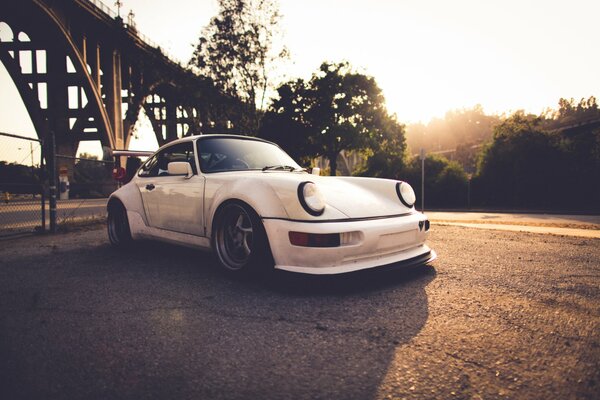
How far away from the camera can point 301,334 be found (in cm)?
193

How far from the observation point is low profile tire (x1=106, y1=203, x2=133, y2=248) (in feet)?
15.0

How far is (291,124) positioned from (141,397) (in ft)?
91.2

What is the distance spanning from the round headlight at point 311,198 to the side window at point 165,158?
1.70 metres

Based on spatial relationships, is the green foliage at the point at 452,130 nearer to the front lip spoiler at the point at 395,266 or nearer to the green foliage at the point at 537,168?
the green foliage at the point at 537,168

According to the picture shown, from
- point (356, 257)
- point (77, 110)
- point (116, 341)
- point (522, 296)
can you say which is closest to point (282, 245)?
point (356, 257)

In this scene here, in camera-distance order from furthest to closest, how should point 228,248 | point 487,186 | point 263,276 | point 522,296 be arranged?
point 487,186
point 228,248
point 263,276
point 522,296

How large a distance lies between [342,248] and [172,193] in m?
2.04

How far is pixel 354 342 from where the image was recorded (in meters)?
1.82

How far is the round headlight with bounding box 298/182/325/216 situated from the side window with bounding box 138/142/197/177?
1.70 metres

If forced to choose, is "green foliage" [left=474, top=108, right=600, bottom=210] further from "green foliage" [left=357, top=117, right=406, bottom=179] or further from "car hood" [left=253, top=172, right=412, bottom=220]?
"car hood" [left=253, top=172, right=412, bottom=220]

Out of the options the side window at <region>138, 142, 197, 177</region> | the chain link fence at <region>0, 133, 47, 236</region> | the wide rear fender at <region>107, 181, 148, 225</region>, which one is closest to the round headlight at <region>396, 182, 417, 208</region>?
the side window at <region>138, 142, 197, 177</region>

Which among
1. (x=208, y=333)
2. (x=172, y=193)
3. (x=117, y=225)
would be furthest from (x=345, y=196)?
(x=117, y=225)

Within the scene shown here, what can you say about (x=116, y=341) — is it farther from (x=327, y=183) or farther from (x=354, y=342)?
(x=327, y=183)

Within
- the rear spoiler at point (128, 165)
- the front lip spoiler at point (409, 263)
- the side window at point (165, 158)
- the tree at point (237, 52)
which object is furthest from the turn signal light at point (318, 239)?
the tree at point (237, 52)
